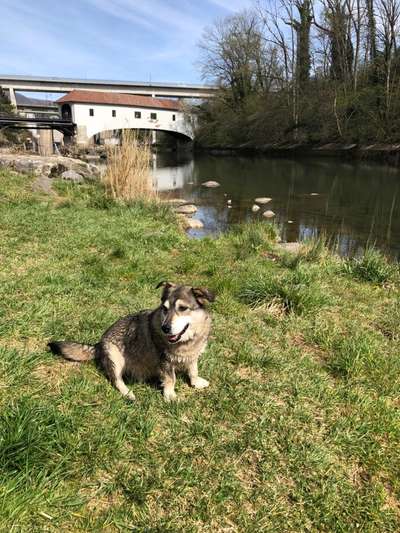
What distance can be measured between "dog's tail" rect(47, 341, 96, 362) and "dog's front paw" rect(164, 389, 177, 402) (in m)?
0.78

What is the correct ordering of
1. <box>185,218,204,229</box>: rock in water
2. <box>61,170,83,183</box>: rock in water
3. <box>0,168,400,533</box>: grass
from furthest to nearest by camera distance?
<box>61,170,83,183</box>: rock in water
<box>185,218,204,229</box>: rock in water
<box>0,168,400,533</box>: grass

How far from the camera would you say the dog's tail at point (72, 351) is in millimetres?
3404

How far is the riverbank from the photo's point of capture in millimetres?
32875

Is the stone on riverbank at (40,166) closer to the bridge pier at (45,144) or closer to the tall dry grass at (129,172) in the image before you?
the tall dry grass at (129,172)

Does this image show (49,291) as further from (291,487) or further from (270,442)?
(291,487)

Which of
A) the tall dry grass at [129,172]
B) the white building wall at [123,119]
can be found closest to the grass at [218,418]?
the tall dry grass at [129,172]

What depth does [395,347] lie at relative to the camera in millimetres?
4176

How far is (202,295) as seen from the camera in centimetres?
323

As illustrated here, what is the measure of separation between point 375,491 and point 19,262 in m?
5.23

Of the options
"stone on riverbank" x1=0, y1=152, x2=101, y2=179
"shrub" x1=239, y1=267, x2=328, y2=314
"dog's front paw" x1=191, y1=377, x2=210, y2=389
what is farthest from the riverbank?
"dog's front paw" x1=191, y1=377, x2=210, y2=389

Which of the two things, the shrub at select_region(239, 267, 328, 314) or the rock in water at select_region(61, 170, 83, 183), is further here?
the rock in water at select_region(61, 170, 83, 183)

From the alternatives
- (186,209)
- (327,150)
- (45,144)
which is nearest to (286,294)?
(186,209)

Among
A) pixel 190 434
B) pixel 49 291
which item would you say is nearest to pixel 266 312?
pixel 190 434

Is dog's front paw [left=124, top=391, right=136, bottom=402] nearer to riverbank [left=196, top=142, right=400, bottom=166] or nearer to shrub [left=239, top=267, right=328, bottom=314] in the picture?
shrub [left=239, top=267, right=328, bottom=314]
